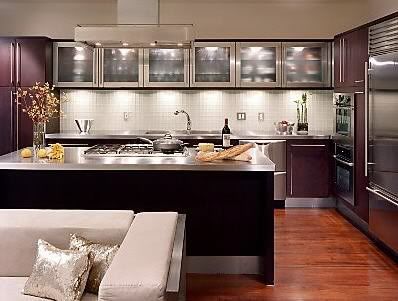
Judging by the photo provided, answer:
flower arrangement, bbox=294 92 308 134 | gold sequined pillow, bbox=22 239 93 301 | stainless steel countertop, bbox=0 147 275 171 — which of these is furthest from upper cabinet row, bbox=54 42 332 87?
gold sequined pillow, bbox=22 239 93 301

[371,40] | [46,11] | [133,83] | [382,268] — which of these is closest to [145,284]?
[382,268]

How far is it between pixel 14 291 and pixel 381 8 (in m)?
6.02

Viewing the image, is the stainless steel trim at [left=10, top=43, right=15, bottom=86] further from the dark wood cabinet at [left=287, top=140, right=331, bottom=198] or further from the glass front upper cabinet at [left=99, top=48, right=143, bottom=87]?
the dark wood cabinet at [left=287, top=140, right=331, bottom=198]

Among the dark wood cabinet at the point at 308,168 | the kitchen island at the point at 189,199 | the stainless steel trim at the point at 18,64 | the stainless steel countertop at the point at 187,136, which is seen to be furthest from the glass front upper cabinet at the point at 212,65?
the kitchen island at the point at 189,199

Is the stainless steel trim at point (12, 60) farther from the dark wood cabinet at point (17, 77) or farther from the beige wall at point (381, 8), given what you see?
the beige wall at point (381, 8)

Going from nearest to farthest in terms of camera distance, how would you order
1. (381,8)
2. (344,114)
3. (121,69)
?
1. (344,114)
2. (381,8)
3. (121,69)

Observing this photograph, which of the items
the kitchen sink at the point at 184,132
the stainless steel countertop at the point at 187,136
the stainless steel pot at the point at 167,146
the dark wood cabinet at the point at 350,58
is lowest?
the stainless steel pot at the point at 167,146

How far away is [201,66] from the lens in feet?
26.9

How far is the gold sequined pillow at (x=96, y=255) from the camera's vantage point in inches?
121

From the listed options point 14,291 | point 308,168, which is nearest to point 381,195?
point 308,168

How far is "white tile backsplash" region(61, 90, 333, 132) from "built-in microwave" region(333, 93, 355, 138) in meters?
0.91

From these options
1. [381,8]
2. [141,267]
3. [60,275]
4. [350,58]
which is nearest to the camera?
[141,267]

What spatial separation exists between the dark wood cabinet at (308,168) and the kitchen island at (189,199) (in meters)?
3.04

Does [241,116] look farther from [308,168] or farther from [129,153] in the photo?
[129,153]
